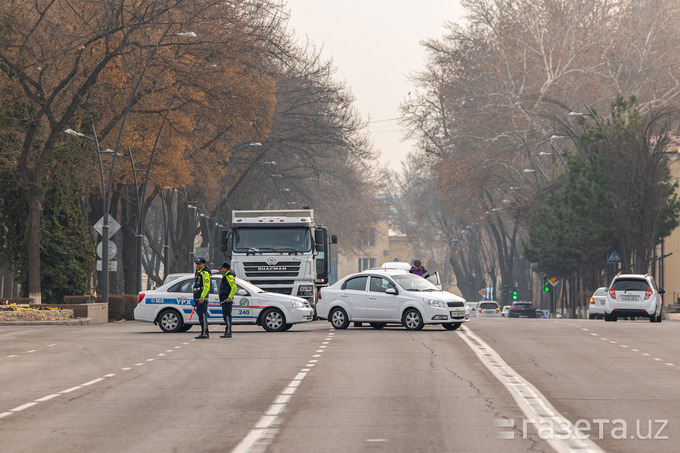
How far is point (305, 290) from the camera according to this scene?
37531mm

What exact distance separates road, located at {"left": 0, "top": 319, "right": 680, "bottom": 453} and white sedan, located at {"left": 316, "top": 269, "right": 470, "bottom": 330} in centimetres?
317

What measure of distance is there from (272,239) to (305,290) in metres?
1.83

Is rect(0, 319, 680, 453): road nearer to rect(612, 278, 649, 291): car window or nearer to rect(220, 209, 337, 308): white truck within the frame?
rect(220, 209, 337, 308): white truck

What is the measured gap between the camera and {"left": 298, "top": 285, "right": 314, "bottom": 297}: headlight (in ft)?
123

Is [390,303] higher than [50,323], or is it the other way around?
[390,303]

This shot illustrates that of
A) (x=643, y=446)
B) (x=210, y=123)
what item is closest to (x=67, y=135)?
(x=210, y=123)

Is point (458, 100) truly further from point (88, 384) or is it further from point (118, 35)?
point (88, 384)

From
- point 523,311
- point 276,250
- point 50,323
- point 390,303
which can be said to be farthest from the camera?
point 523,311

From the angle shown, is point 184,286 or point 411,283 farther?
point 411,283

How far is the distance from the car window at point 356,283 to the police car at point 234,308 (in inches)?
60.8

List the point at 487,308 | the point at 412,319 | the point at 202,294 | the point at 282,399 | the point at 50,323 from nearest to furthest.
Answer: the point at 282,399 < the point at 202,294 < the point at 412,319 < the point at 50,323 < the point at 487,308

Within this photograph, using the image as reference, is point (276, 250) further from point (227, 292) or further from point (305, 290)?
point (227, 292)

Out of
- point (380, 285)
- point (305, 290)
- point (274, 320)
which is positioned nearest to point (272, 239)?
point (305, 290)

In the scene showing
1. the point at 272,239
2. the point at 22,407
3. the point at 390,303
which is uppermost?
the point at 272,239
